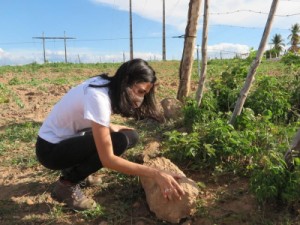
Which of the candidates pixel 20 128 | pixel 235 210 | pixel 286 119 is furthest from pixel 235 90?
pixel 20 128

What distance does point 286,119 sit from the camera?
13.6ft

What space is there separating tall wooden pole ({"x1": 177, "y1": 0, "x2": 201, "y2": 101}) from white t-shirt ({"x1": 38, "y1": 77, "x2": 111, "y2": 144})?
10.5ft

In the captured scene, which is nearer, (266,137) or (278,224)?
(278,224)

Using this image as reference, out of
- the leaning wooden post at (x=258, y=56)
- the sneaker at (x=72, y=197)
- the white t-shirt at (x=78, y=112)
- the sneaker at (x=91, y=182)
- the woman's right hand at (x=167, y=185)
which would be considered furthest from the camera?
the leaning wooden post at (x=258, y=56)

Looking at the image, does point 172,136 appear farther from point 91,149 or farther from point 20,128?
point 20,128

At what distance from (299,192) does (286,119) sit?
6.60 ft

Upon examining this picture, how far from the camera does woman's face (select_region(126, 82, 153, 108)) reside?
233cm

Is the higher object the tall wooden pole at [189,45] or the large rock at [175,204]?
the tall wooden pole at [189,45]

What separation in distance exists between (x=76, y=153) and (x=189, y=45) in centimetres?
340

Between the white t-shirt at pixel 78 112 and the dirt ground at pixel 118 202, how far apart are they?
0.61m

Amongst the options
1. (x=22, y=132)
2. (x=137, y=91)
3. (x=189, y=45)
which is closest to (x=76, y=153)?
(x=137, y=91)

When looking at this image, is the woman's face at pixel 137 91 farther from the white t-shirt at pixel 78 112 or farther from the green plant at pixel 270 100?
the green plant at pixel 270 100

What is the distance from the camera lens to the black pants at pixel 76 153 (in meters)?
2.65

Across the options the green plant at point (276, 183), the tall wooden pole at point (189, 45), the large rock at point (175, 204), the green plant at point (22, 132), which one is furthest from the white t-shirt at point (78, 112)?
the tall wooden pole at point (189, 45)
